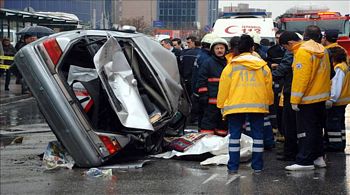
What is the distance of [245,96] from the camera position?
7668 millimetres

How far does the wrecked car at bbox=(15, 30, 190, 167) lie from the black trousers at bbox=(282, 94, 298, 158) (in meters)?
1.46

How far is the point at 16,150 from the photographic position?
10133mm

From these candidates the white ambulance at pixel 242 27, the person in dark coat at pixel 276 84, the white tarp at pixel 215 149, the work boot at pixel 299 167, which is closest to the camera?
the work boot at pixel 299 167

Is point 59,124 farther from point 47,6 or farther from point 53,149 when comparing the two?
point 47,6

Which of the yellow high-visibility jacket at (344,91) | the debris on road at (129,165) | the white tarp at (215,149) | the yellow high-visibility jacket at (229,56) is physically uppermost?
the yellow high-visibility jacket at (229,56)

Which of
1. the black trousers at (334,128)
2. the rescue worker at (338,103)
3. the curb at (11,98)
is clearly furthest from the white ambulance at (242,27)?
the black trousers at (334,128)

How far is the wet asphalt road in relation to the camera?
7074 mm

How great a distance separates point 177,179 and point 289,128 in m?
1.77

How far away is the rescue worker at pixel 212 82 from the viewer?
945 centimetres

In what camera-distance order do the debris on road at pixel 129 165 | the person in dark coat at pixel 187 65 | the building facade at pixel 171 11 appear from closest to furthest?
the debris on road at pixel 129 165, the person in dark coat at pixel 187 65, the building facade at pixel 171 11

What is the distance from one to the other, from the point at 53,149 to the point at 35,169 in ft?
1.17

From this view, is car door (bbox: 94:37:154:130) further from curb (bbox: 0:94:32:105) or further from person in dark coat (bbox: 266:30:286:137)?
curb (bbox: 0:94:32:105)

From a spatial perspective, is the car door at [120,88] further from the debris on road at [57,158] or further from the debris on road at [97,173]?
the debris on road at [57,158]

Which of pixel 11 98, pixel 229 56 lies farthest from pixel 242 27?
Result: pixel 229 56
